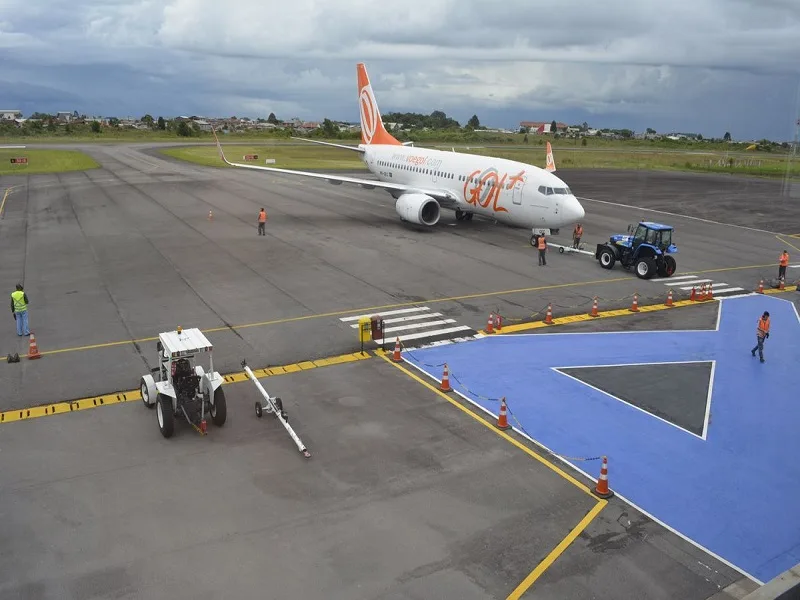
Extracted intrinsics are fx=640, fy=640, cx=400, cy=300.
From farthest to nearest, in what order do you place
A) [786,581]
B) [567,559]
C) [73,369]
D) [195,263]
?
[195,263], [73,369], [567,559], [786,581]

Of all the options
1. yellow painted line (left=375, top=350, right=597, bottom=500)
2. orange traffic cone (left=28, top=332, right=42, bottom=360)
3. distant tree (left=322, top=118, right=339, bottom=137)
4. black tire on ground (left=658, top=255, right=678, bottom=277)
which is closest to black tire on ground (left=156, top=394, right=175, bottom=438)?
yellow painted line (left=375, top=350, right=597, bottom=500)

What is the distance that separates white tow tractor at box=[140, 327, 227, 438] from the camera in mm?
15492

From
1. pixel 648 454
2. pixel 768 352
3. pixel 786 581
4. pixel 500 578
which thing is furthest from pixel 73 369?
pixel 768 352

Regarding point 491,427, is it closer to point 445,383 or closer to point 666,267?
point 445,383

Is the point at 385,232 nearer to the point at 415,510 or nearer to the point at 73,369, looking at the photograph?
the point at 73,369

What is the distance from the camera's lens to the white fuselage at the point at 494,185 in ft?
119

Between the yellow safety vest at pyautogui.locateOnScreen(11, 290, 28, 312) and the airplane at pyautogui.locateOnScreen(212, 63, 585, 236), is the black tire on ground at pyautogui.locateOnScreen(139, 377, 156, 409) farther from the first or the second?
the airplane at pyautogui.locateOnScreen(212, 63, 585, 236)

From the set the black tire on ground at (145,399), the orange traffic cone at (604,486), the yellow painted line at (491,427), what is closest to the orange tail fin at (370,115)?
the yellow painted line at (491,427)

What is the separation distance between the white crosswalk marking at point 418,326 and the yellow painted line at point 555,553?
1018cm

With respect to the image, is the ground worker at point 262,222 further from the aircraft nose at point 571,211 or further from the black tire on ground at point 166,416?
the black tire on ground at point 166,416

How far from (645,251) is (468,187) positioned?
42.2 ft

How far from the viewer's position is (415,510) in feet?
42.5

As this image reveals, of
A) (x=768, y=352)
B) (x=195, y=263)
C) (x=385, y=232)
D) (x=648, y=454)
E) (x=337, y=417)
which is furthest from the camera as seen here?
(x=385, y=232)

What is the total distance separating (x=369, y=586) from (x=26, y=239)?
36.2 m
